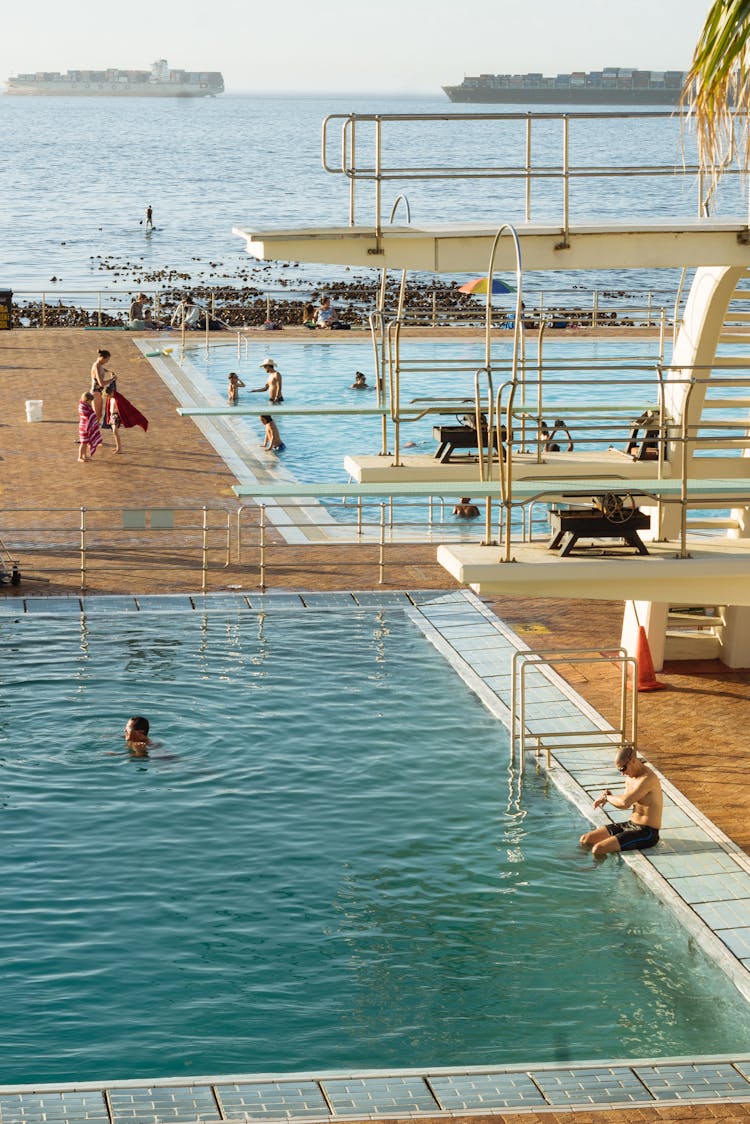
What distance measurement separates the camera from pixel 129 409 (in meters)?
28.9

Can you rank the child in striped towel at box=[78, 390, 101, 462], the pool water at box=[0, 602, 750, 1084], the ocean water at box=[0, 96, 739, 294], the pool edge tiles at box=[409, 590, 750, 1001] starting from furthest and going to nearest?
1. the ocean water at box=[0, 96, 739, 294]
2. the child in striped towel at box=[78, 390, 101, 462]
3. the pool edge tiles at box=[409, 590, 750, 1001]
4. the pool water at box=[0, 602, 750, 1084]

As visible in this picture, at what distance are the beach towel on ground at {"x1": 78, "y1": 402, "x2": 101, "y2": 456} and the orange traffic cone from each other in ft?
43.0

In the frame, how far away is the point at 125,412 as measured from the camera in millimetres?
28844

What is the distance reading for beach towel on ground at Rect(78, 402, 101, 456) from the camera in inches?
1086

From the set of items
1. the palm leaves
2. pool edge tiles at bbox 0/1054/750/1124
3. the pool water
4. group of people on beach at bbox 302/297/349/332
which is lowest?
the pool water

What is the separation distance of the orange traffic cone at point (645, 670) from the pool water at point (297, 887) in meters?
1.79

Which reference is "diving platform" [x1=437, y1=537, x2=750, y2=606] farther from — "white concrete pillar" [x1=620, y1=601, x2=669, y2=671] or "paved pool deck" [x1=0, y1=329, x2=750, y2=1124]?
"white concrete pillar" [x1=620, y1=601, x2=669, y2=671]

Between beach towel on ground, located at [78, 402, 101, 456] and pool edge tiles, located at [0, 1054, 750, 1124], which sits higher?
beach towel on ground, located at [78, 402, 101, 456]

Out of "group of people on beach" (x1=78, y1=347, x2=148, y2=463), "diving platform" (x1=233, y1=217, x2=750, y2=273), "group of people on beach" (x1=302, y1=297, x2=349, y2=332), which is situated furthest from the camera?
"group of people on beach" (x1=302, y1=297, x2=349, y2=332)

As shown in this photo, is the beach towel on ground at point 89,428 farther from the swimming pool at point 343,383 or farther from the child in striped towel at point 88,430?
the swimming pool at point 343,383

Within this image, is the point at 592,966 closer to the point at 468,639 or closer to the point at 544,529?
the point at 468,639

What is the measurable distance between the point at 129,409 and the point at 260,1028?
19414 mm

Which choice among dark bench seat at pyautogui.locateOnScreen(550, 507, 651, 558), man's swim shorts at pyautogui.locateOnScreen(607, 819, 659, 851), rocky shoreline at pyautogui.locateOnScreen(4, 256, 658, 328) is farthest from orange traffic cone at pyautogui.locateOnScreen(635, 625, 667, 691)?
rocky shoreline at pyautogui.locateOnScreen(4, 256, 658, 328)

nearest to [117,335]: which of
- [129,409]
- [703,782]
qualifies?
[129,409]
